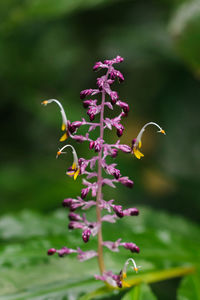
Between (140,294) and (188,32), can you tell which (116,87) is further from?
(140,294)

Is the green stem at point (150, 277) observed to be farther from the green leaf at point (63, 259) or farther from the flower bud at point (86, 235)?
the flower bud at point (86, 235)

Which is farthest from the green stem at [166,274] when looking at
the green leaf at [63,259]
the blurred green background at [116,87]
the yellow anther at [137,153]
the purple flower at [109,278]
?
the blurred green background at [116,87]

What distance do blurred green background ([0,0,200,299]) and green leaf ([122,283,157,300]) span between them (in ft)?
4.06

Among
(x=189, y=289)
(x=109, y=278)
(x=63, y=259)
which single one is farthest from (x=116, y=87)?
(x=109, y=278)

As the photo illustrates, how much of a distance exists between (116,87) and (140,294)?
1.93 metres

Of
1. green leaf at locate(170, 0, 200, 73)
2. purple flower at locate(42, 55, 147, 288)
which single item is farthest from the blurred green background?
purple flower at locate(42, 55, 147, 288)

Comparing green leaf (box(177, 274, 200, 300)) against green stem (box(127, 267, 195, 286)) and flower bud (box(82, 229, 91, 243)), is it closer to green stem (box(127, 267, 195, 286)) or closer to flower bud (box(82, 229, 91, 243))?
green stem (box(127, 267, 195, 286))

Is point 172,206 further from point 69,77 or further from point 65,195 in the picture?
point 69,77

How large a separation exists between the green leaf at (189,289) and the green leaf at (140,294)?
0.38 ft

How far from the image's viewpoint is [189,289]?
4.32 feet

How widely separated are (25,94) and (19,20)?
0.82 m

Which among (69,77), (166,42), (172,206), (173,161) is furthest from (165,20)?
(172,206)

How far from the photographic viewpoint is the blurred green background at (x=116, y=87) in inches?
104

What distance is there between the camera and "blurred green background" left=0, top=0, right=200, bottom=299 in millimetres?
2652
